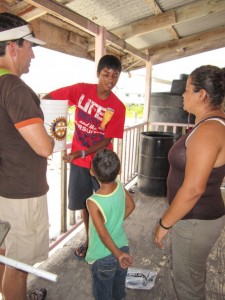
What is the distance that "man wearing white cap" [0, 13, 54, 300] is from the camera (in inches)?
45.2

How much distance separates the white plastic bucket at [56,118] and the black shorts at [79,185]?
2.16 feet

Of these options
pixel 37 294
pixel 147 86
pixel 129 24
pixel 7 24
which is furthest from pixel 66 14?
pixel 147 86

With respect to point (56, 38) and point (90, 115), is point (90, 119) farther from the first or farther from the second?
point (56, 38)

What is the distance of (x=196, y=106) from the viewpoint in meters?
1.27

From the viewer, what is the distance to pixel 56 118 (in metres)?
1.50

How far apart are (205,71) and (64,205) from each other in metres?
1.91

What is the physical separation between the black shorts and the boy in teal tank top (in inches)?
31.0

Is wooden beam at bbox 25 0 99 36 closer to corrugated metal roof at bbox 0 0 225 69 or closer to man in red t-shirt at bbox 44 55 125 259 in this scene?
corrugated metal roof at bbox 0 0 225 69

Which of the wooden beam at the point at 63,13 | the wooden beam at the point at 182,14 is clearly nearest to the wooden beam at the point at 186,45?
the wooden beam at the point at 182,14

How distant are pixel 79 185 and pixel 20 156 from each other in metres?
1.02

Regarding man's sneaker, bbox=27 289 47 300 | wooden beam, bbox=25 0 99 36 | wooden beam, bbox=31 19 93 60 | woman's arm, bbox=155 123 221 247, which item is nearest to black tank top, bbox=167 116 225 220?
woman's arm, bbox=155 123 221 247

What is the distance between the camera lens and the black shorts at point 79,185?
2.23 meters

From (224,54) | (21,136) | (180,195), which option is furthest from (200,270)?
(224,54)

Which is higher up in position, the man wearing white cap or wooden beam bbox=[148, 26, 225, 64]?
wooden beam bbox=[148, 26, 225, 64]
